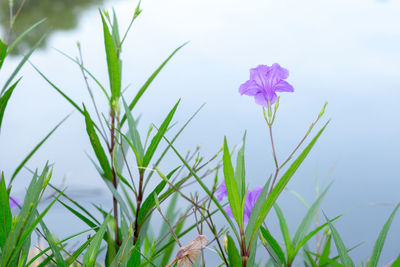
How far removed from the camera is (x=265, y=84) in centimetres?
73

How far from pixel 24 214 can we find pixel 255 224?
10.1 inches

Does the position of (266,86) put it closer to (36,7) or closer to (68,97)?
(68,97)

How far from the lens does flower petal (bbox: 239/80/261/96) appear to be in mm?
741

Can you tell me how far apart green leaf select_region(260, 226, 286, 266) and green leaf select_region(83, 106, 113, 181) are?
11.9 inches

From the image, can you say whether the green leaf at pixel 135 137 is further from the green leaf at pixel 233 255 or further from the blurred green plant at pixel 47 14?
the blurred green plant at pixel 47 14

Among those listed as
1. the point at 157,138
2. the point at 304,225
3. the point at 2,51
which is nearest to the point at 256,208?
the point at 304,225

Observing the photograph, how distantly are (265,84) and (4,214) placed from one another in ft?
1.22

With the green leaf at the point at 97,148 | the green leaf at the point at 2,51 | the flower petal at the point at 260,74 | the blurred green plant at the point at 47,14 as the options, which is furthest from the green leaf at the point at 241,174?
the blurred green plant at the point at 47,14

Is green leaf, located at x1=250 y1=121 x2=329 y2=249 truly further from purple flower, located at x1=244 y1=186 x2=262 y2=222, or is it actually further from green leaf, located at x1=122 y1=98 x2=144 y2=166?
green leaf, located at x1=122 y1=98 x2=144 y2=166

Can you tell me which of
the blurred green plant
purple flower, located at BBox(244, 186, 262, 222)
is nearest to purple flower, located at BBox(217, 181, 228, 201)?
purple flower, located at BBox(244, 186, 262, 222)

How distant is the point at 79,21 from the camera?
30.2ft

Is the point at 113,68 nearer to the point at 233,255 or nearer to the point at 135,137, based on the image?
the point at 135,137

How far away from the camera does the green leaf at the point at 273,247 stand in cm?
66

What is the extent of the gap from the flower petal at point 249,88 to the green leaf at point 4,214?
1.08 ft
